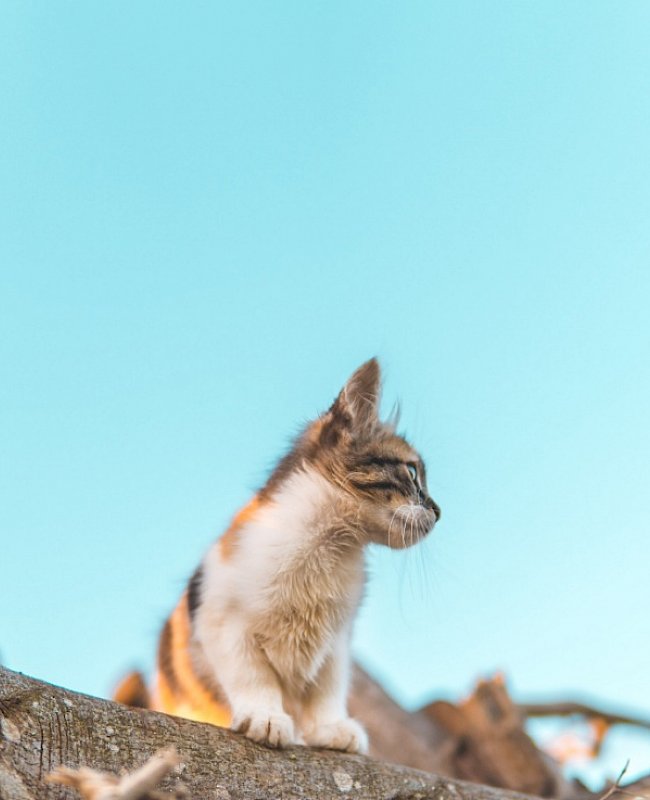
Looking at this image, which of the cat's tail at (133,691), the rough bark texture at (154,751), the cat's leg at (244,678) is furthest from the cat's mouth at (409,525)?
the cat's tail at (133,691)

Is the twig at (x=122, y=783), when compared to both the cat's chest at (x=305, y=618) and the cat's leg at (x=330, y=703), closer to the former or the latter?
the cat's chest at (x=305, y=618)

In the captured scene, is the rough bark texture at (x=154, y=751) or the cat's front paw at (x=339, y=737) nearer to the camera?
the rough bark texture at (x=154, y=751)

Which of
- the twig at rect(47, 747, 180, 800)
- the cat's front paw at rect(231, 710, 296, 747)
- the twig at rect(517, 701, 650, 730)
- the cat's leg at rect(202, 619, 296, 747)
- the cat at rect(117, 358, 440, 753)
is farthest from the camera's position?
the twig at rect(517, 701, 650, 730)

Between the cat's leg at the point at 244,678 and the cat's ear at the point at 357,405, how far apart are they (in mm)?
1193

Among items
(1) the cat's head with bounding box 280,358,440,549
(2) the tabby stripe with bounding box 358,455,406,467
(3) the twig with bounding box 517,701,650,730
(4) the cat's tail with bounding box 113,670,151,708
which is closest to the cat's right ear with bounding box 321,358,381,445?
(1) the cat's head with bounding box 280,358,440,549

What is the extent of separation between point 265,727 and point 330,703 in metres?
0.83

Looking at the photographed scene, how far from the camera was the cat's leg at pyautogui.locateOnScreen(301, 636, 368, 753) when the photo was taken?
4574 millimetres

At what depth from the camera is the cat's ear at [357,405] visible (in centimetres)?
518

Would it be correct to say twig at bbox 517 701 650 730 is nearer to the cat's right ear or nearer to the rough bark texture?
the cat's right ear

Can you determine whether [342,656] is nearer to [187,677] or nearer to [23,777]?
[187,677]

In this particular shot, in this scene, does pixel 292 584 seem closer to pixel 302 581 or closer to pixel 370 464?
pixel 302 581

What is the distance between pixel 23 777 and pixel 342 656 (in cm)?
213

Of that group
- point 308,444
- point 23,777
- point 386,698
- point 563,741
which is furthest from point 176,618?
point 563,741

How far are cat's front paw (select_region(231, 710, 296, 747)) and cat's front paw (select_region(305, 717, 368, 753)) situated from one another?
1.27 feet
